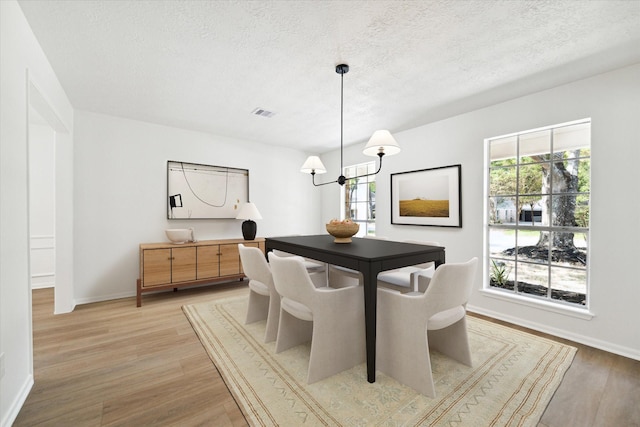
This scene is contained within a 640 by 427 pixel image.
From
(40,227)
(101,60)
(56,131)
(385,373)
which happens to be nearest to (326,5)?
(101,60)

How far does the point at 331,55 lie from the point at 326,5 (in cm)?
55

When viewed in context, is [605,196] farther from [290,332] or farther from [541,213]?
[290,332]

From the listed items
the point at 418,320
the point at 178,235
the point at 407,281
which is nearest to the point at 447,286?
the point at 418,320

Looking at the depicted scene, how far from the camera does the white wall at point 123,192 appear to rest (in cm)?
363

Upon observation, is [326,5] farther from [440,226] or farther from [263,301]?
[440,226]

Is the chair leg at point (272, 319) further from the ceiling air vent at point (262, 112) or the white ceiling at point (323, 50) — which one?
the ceiling air vent at point (262, 112)

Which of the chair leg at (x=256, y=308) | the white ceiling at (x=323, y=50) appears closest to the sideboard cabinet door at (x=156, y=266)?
the chair leg at (x=256, y=308)

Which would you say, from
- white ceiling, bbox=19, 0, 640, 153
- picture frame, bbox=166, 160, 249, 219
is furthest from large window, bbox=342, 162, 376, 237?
picture frame, bbox=166, 160, 249, 219

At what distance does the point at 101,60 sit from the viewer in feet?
7.86

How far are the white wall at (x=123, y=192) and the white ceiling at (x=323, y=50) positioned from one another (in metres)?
0.54

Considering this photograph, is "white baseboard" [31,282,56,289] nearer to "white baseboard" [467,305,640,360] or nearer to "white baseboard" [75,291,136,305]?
"white baseboard" [75,291,136,305]

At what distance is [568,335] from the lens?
8.77 ft

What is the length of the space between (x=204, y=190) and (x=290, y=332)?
3.03 m

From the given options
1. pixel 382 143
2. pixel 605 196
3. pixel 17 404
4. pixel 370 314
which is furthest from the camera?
pixel 605 196
